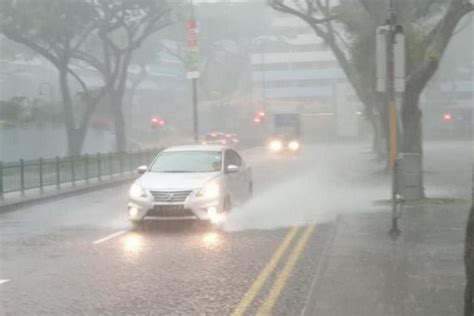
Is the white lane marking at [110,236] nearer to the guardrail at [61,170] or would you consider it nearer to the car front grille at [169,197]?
the car front grille at [169,197]

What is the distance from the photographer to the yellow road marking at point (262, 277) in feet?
25.3

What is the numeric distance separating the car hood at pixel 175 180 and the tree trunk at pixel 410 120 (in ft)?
18.1

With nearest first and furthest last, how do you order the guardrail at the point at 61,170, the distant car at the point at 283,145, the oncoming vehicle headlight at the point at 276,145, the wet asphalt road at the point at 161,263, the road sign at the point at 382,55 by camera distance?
the wet asphalt road at the point at 161,263, the road sign at the point at 382,55, the guardrail at the point at 61,170, the distant car at the point at 283,145, the oncoming vehicle headlight at the point at 276,145

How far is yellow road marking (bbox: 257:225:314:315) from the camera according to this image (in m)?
7.66

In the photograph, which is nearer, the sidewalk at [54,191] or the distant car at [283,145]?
the sidewalk at [54,191]

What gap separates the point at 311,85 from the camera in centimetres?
11125

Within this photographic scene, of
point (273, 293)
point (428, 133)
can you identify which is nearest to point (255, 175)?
point (273, 293)

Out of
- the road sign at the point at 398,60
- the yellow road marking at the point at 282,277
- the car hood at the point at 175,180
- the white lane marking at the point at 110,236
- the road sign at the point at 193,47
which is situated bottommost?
the yellow road marking at the point at 282,277

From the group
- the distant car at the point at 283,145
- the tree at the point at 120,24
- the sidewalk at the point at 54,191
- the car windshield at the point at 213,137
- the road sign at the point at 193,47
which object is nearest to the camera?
the sidewalk at the point at 54,191

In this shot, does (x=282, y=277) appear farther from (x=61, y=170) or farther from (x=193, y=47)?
(x=193, y=47)

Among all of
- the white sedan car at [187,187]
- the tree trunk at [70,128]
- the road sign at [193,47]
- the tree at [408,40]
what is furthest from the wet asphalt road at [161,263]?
the tree trunk at [70,128]

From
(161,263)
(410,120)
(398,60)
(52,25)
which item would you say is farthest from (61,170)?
(161,263)

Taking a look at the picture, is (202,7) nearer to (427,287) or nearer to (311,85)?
(311,85)

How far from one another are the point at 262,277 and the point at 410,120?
32.6 feet
